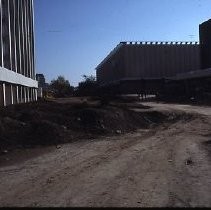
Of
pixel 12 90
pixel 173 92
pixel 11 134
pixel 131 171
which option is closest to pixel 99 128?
pixel 11 134

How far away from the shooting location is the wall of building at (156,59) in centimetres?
9131

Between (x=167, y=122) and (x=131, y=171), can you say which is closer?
(x=131, y=171)

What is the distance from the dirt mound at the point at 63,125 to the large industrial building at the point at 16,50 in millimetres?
10883

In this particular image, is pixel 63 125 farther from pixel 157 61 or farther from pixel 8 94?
pixel 157 61

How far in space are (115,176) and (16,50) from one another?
3481 cm

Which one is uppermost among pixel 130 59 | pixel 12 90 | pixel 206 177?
pixel 130 59

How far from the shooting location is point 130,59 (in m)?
91.8

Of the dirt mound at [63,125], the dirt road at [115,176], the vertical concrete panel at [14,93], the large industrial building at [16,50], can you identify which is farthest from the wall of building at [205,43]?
the dirt road at [115,176]

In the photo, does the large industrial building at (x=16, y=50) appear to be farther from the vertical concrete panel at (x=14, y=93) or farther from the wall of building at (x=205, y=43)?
the wall of building at (x=205, y=43)

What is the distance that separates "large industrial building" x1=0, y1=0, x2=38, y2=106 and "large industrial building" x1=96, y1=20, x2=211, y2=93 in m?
33.9

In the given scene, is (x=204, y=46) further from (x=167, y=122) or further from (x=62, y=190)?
(x=62, y=190)

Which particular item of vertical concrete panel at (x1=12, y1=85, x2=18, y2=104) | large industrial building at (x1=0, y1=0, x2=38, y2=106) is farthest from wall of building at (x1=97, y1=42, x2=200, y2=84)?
vertical concrete panel at (x1=12, y1=85, x2=18, y2=104)

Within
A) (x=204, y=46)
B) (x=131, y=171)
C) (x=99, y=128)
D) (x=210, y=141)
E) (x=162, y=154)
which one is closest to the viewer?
(x=131, y=171)

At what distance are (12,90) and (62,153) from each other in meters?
25.6
